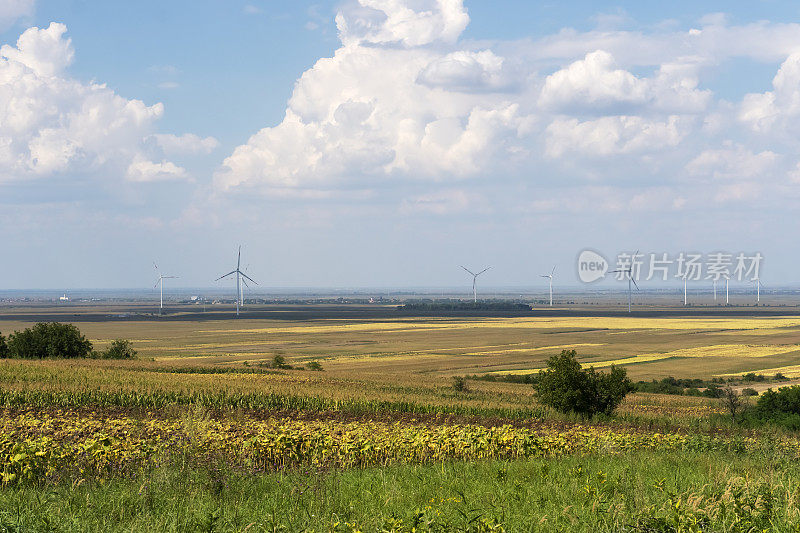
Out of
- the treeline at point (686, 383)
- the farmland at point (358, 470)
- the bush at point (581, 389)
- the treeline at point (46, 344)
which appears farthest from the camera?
the treeline at point (46, 344)

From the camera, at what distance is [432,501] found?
10.2 metres

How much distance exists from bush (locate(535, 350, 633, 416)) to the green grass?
2699 centimetres

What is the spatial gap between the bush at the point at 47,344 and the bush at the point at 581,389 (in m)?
51.7

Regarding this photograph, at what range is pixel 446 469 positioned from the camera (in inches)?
565

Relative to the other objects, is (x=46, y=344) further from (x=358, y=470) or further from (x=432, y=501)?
(x=432, y=501)

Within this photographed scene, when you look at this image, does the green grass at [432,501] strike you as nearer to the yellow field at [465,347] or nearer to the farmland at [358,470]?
the farmland at [358,470]

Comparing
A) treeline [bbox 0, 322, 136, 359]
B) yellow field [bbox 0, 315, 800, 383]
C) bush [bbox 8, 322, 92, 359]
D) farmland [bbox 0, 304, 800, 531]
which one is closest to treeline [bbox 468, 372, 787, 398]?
yellow field [bbox 0, 315, 800, 383]

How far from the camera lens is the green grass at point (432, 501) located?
8.74m

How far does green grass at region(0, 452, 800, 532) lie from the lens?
874 cm

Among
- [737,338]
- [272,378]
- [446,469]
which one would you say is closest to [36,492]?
[446,469]

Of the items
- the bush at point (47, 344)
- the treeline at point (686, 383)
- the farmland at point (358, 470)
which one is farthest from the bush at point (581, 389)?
the bush at point (47, 344)

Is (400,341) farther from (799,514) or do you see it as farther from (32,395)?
(799,514)

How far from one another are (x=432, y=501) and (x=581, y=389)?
109ft

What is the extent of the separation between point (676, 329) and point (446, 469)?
186 metres
